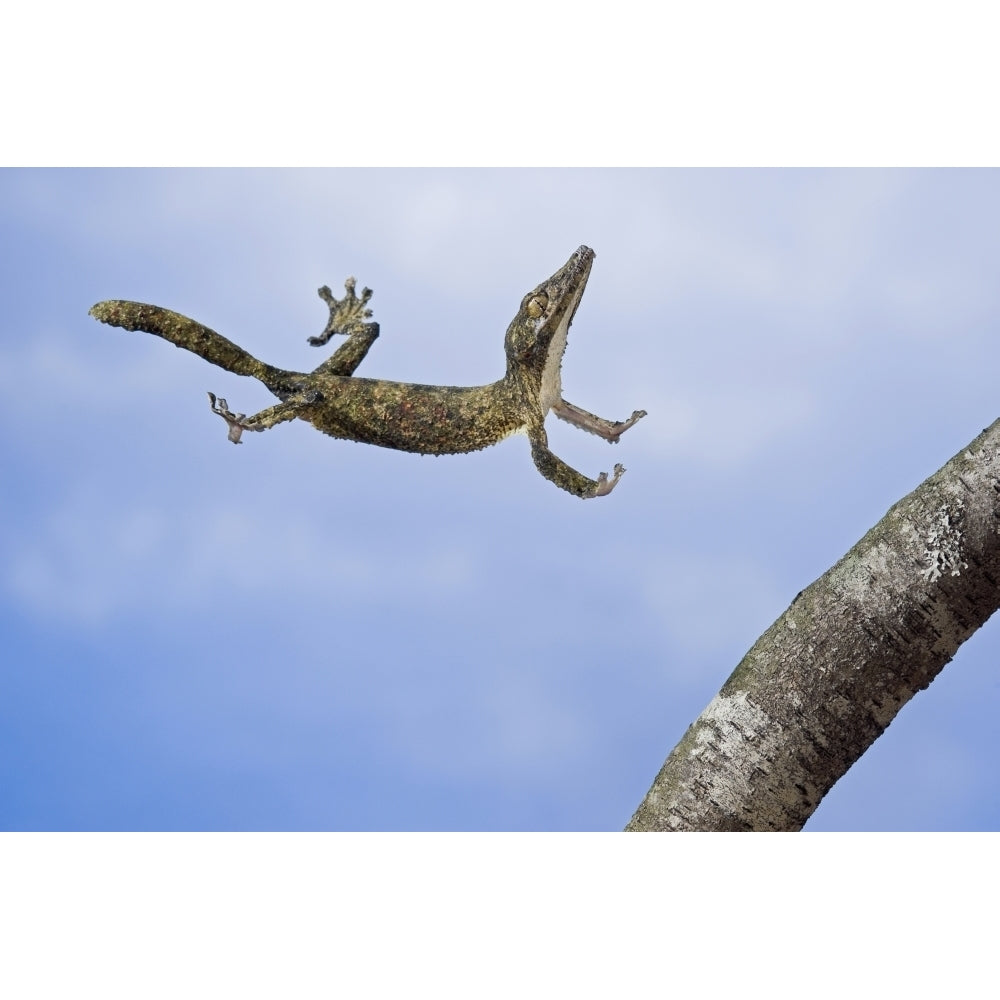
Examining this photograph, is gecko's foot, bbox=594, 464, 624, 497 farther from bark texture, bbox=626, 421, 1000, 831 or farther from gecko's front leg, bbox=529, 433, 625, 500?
bark texture, bbox=626, 421, 1000, 831

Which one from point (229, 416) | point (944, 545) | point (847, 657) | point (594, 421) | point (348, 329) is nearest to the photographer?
point (944, 545)

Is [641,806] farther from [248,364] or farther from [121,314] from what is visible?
[121,314]

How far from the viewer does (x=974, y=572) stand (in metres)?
3.73

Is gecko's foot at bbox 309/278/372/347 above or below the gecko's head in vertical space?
above

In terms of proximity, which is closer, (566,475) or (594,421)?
(566,475)


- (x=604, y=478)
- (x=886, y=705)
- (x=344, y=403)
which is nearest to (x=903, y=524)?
(x=886, y=705)

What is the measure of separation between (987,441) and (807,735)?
45.6 inches

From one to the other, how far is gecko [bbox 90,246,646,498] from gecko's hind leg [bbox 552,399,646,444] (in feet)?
0.54

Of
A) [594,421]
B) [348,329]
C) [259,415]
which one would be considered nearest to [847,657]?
[594,421]

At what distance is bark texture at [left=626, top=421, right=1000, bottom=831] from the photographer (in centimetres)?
376

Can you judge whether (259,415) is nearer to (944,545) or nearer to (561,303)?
(561,303)

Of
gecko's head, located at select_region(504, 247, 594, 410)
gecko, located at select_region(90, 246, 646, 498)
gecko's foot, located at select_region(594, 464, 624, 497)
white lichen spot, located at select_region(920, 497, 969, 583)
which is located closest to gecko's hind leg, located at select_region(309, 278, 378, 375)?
gecko, located at select_region(90, 246, 646, 498)

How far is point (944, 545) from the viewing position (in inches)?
147

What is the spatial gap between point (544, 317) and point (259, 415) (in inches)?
60.8
